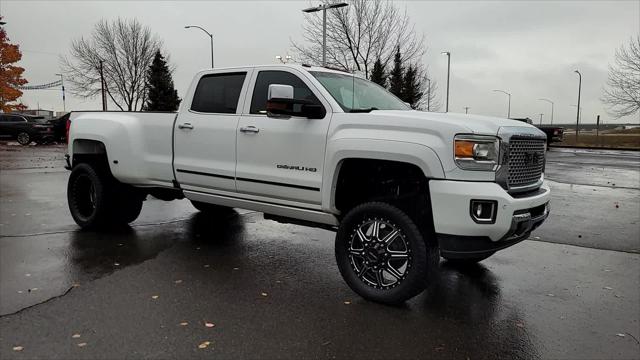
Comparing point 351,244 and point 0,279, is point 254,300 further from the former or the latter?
point 0,279

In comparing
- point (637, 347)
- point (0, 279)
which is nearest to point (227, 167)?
point (0, 279)

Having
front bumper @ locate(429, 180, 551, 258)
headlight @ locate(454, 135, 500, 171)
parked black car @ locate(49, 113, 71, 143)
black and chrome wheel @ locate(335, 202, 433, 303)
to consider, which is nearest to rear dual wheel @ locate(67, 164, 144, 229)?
black and chrome wheel @ locate(335, 202, 433, 303)

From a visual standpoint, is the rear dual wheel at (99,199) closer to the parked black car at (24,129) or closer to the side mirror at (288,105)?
the side mirror at (288,105)

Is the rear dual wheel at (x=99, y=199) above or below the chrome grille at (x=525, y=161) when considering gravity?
below

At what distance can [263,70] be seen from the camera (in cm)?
531

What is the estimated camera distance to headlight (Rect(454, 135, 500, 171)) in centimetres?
382

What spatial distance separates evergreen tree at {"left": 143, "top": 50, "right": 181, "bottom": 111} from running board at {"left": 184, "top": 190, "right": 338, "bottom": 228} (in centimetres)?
3584

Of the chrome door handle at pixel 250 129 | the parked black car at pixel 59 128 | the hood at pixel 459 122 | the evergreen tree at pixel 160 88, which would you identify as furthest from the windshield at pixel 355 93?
the evergreen tree at pixel 160 88

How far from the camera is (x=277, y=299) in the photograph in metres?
4.32

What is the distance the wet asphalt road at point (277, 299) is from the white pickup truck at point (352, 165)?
1.46ft

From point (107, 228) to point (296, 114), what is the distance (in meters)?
3.75

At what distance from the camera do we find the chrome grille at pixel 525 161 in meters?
4.11

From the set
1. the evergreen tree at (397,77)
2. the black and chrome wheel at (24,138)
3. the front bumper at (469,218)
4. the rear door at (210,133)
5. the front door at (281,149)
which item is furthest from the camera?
the evergreen tree at (397,77)

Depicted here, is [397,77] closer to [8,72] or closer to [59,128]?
[59,128]
